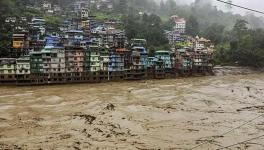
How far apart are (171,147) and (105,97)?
11.4m

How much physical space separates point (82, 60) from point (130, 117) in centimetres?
1374

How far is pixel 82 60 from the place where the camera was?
3041 cm

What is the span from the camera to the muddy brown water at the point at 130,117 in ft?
43.4

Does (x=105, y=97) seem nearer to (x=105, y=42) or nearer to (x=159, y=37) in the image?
(x=105, y=42)

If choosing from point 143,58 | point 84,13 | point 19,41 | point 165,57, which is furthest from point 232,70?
point 19,41

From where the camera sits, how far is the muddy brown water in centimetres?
1322

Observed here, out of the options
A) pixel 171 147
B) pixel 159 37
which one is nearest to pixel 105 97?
pixel 171 147

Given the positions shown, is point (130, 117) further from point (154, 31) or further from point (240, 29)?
point (240, 29)

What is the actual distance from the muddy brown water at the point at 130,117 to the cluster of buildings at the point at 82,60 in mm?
1749

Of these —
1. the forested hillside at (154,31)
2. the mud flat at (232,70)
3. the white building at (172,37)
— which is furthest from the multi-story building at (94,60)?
the white building at (172,37)

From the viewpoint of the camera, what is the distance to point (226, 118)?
17.4m

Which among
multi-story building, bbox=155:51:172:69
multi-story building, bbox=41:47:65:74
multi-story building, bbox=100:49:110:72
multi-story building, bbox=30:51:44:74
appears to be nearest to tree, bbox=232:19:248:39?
multi-story building, bbox=155:51:172:69

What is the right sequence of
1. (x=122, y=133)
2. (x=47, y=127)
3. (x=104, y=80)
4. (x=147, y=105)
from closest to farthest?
(x=122, y=133), (x=47, y=127), (x=147, y=105), (x=104, y=80)

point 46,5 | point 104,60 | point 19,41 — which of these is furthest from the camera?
point 46,5
